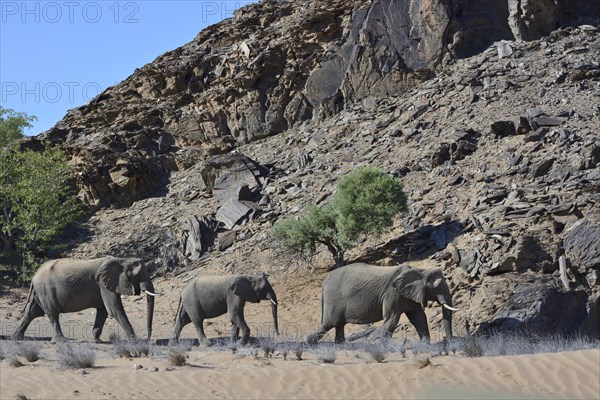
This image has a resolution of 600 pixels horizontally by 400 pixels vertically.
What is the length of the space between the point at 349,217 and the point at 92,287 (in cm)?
1162

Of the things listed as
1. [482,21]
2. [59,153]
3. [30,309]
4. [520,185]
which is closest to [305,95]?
[482,21]

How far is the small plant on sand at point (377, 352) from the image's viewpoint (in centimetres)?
1441

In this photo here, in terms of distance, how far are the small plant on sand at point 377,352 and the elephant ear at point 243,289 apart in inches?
180

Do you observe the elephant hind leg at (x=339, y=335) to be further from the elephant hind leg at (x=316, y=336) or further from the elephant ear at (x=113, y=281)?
the elephant ear at (x=113, y=281)

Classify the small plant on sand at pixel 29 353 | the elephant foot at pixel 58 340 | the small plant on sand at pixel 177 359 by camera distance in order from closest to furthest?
the small plant on sand at pixel 177 359 < the small plant on sand at pixel 29 353 < the elephant foot at pixel 58 340

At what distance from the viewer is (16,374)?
13836mm

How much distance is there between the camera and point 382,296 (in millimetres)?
19031

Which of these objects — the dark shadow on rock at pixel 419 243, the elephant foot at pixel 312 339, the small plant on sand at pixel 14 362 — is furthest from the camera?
the dark shadow on rock at pixel 419 243

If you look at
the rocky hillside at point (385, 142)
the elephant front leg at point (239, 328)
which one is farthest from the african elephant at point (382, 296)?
the rocky hillside at point (385, 142)

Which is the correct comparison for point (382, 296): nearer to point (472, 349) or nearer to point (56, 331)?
point (472, 349)

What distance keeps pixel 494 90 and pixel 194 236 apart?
50.4ft

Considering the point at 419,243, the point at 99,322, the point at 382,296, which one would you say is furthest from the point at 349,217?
the point at 99,322

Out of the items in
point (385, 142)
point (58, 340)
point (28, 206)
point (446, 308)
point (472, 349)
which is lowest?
point (446, 308)

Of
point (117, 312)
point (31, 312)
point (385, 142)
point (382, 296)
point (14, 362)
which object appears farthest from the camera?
point (385, 142)
